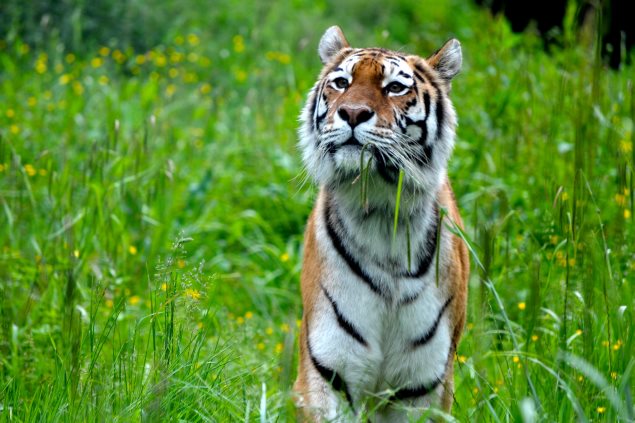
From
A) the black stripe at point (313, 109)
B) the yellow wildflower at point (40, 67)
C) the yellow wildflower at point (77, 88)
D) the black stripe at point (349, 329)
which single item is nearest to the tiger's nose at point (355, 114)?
the black stripe at point (313, 109)

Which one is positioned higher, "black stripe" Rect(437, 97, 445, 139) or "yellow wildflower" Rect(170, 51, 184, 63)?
"black stripe" Rect(437, 97, 445, 139)

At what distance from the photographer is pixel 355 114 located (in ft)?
11.2

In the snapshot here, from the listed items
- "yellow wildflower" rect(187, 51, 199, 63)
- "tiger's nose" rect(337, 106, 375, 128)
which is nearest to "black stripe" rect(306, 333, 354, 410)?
"tiger's nose" rect(337, 106, 375, 128)

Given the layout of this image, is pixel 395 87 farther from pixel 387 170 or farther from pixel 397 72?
pixel 387 170

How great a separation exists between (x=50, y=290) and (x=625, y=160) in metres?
2.60

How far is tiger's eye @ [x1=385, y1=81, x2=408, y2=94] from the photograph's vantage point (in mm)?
3666

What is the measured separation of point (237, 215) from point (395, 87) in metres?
2.59

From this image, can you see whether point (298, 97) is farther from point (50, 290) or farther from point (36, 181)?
point (50, 290)

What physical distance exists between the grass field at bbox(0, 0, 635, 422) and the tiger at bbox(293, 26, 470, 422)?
0.20 metres

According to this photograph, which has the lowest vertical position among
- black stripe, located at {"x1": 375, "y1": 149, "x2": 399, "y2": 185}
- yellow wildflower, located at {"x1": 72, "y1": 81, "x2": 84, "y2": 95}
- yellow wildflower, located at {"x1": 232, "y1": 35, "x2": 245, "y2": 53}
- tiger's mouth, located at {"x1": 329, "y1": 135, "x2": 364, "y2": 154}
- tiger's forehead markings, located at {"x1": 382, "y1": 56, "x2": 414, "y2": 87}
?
yellow wildflower, located at {"x1": 72, "y1": 81, "x2": 84, "y2": 95}

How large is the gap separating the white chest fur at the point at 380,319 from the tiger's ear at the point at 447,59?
77 cm

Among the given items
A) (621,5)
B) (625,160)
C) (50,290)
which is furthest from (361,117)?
(621,5)

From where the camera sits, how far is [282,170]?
639 centimetres

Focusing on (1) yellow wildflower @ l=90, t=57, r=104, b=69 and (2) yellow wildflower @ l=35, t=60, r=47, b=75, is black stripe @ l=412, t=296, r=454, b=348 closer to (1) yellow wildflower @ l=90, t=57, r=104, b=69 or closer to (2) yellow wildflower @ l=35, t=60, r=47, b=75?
(2) yellow wildflower @ l=35, t=60, r=47, b=75
